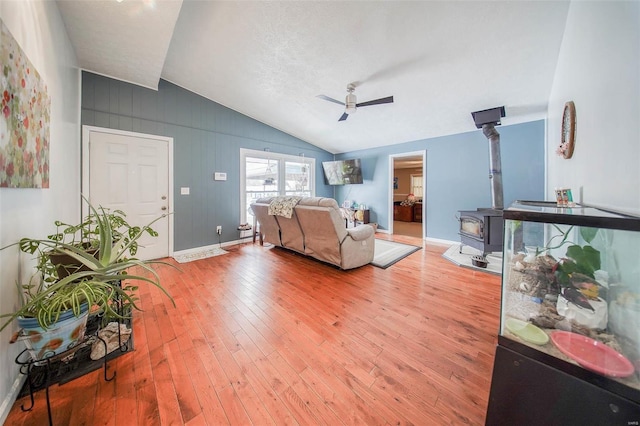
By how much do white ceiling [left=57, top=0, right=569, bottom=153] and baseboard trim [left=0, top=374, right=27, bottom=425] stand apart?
9.46 ft

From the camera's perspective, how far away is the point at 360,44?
251 cm

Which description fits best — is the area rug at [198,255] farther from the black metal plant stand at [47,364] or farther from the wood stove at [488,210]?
the wood stove at [488,210]

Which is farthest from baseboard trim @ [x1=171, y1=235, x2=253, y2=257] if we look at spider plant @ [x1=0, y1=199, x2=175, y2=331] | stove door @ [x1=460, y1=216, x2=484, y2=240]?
stove door @ [x1=460, y1=216, x2=484, y2=240]

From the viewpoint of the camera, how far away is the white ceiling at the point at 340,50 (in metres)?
2.08

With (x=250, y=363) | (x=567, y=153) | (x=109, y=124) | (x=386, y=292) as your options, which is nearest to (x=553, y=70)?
(x=567, y=153)

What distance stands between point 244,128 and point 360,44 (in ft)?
9.96

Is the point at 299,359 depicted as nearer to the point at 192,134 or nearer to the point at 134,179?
the point at 134,179

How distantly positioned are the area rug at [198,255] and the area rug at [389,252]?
2731 mm

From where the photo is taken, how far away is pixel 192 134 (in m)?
4.00

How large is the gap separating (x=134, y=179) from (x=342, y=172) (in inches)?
176

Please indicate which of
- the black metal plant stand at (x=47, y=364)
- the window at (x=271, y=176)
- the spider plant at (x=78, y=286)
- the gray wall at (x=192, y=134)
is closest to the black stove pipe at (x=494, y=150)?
the window at (x=271, y=176)

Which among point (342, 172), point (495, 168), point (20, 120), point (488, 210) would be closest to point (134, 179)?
point (20, 120)

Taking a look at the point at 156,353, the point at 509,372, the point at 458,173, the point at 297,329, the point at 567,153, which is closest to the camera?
the point at 509,372

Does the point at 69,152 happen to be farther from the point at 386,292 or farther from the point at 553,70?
the point at 553,70
